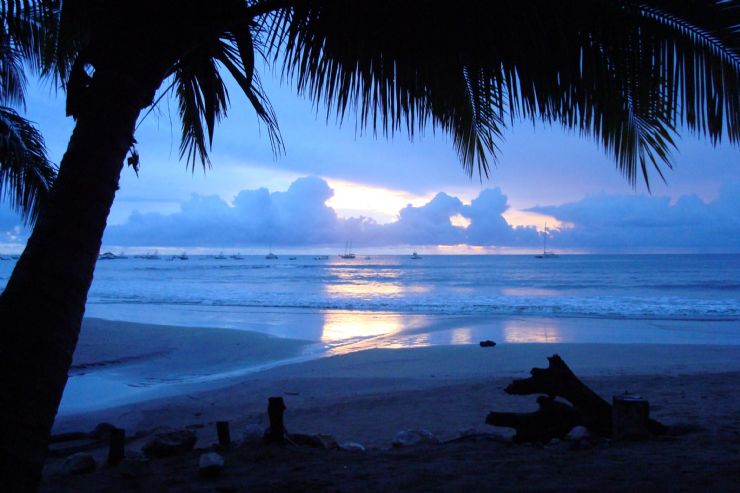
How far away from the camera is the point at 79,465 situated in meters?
3.95

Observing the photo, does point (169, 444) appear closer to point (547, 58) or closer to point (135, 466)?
point (135, 466)

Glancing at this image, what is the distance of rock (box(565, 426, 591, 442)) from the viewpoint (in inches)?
179

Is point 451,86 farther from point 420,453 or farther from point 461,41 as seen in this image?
point 420,453

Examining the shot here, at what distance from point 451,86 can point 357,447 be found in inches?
119

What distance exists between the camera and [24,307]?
1750mm

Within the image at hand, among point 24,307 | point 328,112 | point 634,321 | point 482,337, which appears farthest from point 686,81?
point 634,321

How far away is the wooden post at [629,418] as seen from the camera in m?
4.30

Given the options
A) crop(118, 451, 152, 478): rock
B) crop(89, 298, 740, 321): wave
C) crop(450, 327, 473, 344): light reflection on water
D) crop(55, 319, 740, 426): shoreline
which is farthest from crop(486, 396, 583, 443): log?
crop(89, 298, 740, 321): wave

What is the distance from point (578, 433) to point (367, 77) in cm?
350

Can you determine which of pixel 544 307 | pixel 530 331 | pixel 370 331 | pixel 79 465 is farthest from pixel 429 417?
pixel 544 307

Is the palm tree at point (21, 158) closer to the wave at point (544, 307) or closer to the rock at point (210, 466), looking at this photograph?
the rock at point (210, 466)

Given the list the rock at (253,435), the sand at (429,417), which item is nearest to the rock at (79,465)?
the sand at (429,417)

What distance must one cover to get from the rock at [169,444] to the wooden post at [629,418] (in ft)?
10.9

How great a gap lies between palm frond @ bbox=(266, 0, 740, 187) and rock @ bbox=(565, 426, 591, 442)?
2.73 meters
